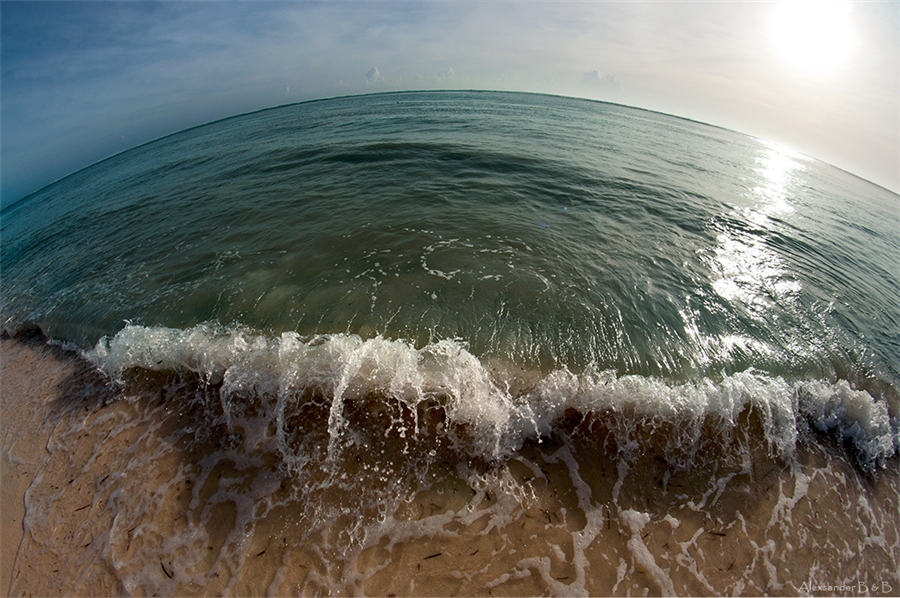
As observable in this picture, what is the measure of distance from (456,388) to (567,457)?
6.71 ft

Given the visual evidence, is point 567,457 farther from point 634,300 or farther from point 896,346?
point 896,346

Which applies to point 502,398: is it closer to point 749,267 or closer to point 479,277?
point 479,277

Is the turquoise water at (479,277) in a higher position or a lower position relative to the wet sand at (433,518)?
higher

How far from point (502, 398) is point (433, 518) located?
2.04 metres

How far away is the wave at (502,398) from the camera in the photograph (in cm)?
516

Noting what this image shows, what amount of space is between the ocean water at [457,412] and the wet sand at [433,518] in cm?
3

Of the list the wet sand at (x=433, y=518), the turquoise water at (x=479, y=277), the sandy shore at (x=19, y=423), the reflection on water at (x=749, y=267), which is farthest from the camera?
the reflection on water at (x=749, y=267)

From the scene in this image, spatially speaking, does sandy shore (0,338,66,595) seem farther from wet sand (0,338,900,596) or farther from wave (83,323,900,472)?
wave (83,323,900,472)

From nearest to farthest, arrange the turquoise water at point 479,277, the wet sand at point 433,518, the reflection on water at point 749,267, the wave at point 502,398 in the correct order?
1. the wet sand at point 433,518
2. the wave at point 502,398
3. the turquoise water at point 479,277
4. the reflection on water at point 749,267

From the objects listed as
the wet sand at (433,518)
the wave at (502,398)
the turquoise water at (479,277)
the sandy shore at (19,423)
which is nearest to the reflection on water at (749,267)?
the turquoise water at (479,277)

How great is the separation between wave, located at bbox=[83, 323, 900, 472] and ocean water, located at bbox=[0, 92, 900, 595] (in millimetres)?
42

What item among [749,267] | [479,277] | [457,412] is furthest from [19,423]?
[749,267]

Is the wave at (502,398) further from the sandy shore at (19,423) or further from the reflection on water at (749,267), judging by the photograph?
the reflection on water at (749,267)

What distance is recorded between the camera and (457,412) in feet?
17.1
